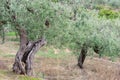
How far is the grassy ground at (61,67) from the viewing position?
24.1 metres

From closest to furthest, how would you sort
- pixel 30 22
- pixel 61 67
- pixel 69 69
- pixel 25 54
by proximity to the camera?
pixel 30 22 < pixel 25 54 < pixel 69 69 < pixel 61 67

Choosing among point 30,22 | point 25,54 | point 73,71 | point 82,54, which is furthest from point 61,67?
point 30,22

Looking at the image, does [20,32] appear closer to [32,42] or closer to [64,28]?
[32,42]

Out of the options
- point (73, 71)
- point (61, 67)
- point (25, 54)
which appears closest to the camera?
point (25, 54)

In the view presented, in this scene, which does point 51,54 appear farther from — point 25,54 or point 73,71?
point 25,54

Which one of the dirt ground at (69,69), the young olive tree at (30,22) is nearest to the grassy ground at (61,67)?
the dirt ground at (69,69)

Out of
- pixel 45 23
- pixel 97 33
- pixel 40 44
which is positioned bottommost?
pixel 97 33

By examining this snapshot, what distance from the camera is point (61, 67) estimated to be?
2828 centimetres

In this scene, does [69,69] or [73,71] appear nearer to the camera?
[73,71]

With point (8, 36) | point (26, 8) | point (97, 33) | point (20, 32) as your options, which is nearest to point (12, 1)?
point (26, 8)

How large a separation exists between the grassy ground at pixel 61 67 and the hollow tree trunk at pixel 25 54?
1.51 ft

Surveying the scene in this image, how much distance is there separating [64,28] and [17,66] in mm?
3100

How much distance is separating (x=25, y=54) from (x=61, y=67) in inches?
497

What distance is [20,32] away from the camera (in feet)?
50.9
